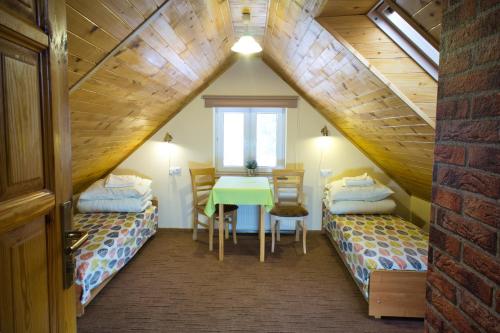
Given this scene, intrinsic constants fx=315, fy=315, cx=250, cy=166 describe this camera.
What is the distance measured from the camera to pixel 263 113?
4383 mm

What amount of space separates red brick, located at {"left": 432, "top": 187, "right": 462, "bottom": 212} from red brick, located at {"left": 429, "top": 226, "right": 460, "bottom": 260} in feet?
0.28

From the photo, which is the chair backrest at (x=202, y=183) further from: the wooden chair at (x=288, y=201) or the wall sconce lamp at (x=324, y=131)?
the wall sconce lamp at (x=324, y=131)

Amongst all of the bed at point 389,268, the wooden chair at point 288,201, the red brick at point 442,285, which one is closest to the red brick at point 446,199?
the red brick at point 442,285

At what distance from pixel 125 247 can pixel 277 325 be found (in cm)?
164

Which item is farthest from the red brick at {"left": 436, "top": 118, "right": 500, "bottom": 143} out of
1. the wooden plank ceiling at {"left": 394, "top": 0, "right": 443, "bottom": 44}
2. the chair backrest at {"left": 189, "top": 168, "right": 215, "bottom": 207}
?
the chair backrest at {"left": 189, "top": 168, "right": 215, "bottom": 207}

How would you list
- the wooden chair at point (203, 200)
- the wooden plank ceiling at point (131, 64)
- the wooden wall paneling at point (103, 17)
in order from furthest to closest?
the wooden chair at point (203, 200) < the wooden plank ceiling at point (131, 64) < the wooden wall paneling at point (103, 17)

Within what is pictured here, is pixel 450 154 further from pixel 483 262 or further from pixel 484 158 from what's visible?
pixel 483 262

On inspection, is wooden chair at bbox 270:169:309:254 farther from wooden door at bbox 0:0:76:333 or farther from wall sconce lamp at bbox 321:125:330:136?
wooden door at bbox 0:0:76:333

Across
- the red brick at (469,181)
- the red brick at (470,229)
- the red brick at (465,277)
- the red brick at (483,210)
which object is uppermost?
the red brick at (469,181)

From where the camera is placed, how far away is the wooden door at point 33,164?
74 cm

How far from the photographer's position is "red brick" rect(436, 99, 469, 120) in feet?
2.74

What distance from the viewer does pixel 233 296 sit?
272 cm

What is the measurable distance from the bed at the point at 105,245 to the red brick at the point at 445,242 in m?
2.37

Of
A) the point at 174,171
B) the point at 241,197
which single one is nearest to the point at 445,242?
the point at 241,197
